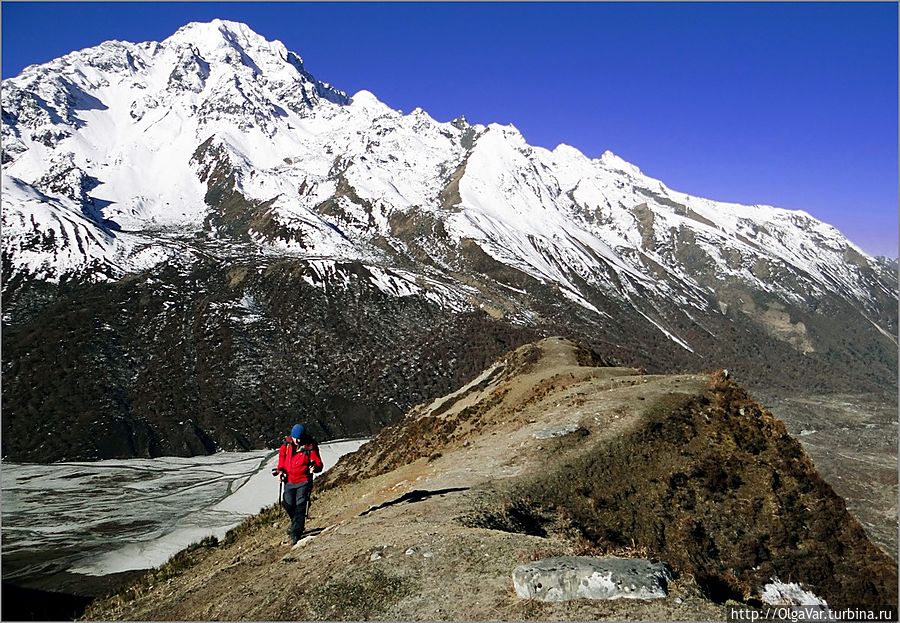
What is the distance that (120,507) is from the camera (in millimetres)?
96438

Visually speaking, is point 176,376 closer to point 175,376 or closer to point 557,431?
point 175,376

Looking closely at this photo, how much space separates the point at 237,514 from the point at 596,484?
82.8 m

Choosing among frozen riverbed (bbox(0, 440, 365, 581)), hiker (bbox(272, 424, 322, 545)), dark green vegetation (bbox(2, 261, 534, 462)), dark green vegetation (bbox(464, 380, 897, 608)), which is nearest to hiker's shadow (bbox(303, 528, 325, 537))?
hiker (bbox(272, 424, 322, 545))

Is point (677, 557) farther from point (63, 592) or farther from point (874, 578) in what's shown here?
point (63, 592)

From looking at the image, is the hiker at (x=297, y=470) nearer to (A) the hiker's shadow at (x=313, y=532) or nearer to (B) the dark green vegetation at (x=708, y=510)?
(A) the hiker's shadow at (x=313, y=532)

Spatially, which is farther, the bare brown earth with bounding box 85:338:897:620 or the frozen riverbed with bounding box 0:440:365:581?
the frozen riverbed with bounding box 0:440:365:581

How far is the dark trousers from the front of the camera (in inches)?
753

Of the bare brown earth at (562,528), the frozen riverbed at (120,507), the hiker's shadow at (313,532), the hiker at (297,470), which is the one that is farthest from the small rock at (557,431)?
the frozen riverbed at (120,507)

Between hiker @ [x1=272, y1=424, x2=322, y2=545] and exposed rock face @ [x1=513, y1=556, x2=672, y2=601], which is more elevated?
hiker @ [x1=272, y1=424, x2=322, y2=545]

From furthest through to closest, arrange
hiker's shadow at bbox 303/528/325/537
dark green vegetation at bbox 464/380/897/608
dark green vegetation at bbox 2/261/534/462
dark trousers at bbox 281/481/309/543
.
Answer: dark green vegetation at bbox 2/261/534/462, hiker's shadow at bbox 303/528/325/537, dark green vegetation at bbox 464/380/897/608, dark trousers at bbox 281/481/309/543

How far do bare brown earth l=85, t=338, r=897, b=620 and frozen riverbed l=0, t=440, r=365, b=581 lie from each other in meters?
56.8

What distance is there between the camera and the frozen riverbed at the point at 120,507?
237 ft

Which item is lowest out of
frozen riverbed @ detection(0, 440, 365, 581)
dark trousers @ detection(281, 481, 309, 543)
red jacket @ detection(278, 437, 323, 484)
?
frozen riverbed @ detection(0, 440, 365, 581)

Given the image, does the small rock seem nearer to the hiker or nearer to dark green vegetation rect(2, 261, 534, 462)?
the hiker
